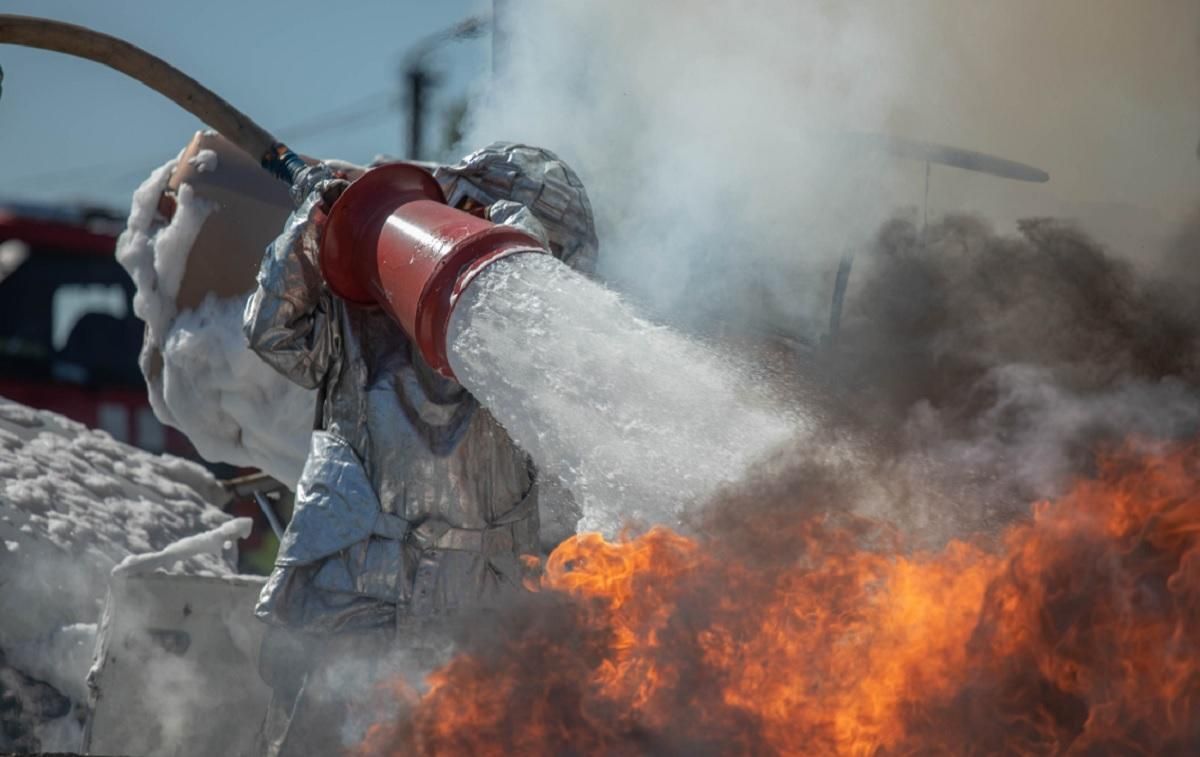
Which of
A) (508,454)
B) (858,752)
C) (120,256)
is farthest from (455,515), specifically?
(120,256)

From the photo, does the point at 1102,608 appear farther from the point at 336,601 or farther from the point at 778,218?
the point at 778,218

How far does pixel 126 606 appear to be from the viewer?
4.80 metres

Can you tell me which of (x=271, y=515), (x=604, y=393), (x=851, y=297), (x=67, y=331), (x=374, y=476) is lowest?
(x=67, y=331)

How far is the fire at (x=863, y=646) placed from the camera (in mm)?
2311

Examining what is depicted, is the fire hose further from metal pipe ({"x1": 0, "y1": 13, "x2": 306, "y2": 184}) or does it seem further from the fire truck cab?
the fire truck cab

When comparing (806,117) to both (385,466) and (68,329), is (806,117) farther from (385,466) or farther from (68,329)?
(68,329)

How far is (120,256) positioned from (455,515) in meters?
2.54

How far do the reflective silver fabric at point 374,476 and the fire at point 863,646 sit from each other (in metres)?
0.89

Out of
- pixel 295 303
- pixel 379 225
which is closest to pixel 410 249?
pixel 379 225

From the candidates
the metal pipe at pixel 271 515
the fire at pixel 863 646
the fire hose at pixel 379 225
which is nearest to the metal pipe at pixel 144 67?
the fire hose at pixel 379 225

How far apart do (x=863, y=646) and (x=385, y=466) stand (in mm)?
1803

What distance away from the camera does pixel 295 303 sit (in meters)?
4.00

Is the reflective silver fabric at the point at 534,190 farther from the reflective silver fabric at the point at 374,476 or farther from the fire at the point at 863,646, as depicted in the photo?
the fire at the point at 863,646

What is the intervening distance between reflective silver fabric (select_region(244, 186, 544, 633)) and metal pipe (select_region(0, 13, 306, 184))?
75 centimetres
